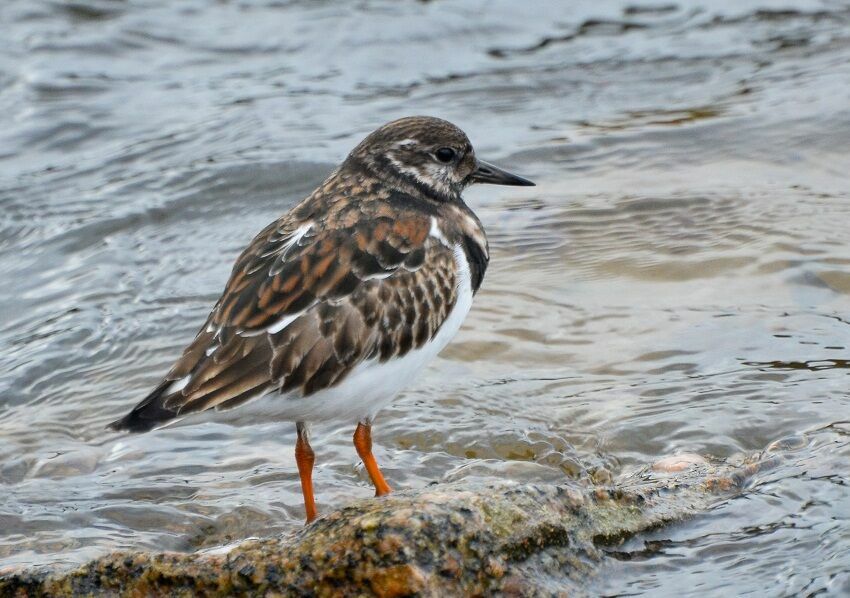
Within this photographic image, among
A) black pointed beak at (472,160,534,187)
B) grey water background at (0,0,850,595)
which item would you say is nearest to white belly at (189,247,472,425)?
grey water background at (0,0,850,595)

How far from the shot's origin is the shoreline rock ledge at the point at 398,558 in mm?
2822

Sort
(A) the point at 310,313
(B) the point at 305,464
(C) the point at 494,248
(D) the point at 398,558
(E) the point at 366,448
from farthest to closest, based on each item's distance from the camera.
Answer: (C) the point at 494,248 → (E) the point at 366,448 → (B) the point at 305,464 → (A) the point at 310,313 → (D) the point at 398,558

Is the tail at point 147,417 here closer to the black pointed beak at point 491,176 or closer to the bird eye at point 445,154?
the bird eye at point 445,154

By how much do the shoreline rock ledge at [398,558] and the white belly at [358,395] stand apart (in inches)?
28.4

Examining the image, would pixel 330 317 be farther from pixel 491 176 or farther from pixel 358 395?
pixel 491 176

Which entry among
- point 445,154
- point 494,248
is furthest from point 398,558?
point 494,248

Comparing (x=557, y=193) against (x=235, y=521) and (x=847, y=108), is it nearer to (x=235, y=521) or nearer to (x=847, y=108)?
(x=847, y=108)

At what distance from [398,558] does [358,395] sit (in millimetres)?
1121

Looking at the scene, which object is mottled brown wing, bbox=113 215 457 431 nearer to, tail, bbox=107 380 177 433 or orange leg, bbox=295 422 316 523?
tail, bbox=107 380 177 433

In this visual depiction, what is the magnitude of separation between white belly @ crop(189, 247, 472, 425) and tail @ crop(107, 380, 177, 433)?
0.30ft

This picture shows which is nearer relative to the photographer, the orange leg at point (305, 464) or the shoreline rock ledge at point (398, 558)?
the shoreline rock ledge at point (398, 558)

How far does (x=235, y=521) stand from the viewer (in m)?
4.10

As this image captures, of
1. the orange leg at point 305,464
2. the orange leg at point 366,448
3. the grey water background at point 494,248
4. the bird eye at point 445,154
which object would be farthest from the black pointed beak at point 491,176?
the orange leg at point 305,464

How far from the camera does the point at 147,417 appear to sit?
361 centimetres
